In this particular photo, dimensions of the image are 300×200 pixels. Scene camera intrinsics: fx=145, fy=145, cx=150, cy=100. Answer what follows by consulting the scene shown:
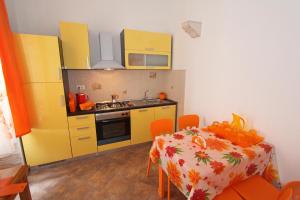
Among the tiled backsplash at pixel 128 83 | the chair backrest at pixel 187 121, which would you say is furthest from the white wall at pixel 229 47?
the tiled backsplash at pixel 128 83

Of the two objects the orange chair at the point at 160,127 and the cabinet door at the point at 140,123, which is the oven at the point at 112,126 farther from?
the orange chair at the point at 160,127

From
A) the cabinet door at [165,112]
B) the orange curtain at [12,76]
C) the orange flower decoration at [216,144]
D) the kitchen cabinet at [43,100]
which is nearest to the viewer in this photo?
the orange flower decoration at [216,144]

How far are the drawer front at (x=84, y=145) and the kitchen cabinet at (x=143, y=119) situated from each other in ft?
2.19

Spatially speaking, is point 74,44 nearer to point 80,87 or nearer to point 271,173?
point 80,87

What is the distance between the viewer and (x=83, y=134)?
230 cm

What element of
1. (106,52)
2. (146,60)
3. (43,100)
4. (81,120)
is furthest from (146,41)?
(43,100)

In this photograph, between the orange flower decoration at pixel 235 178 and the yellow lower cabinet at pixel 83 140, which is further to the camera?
the yellow lower cabinet at pixel 83 140

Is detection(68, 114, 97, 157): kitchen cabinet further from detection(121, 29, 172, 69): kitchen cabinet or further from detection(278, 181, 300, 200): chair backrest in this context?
detection(278, 181, 300, 200): chair backrest

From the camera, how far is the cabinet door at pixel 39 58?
1.82m

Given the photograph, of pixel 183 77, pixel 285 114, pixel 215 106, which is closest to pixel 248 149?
pixel 285 114

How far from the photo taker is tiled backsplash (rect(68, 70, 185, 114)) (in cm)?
264

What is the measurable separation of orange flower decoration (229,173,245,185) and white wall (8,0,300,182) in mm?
489

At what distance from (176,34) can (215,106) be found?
5.09ft

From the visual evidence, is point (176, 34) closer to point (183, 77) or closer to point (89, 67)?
point (183, 77)
